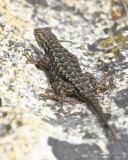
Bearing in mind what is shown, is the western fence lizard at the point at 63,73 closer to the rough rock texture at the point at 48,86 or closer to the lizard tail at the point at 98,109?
the lizard tail at the point at 98,109

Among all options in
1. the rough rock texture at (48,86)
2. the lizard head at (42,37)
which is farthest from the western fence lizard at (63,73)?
the rough rock texture at (48,86)

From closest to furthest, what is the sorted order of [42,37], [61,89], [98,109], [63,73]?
[98,109] → [61,89] → [63,73] → [42,37]

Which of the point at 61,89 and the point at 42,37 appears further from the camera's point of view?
the point at 42,37

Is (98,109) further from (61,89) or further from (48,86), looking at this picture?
(48,86)

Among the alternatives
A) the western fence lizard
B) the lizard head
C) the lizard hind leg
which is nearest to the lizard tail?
the western fence lizard

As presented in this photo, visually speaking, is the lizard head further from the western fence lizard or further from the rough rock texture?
the rough rock texture

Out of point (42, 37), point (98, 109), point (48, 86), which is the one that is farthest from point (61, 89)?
point (42, 37)

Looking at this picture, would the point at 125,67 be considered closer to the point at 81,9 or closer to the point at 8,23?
the point at 8,23
